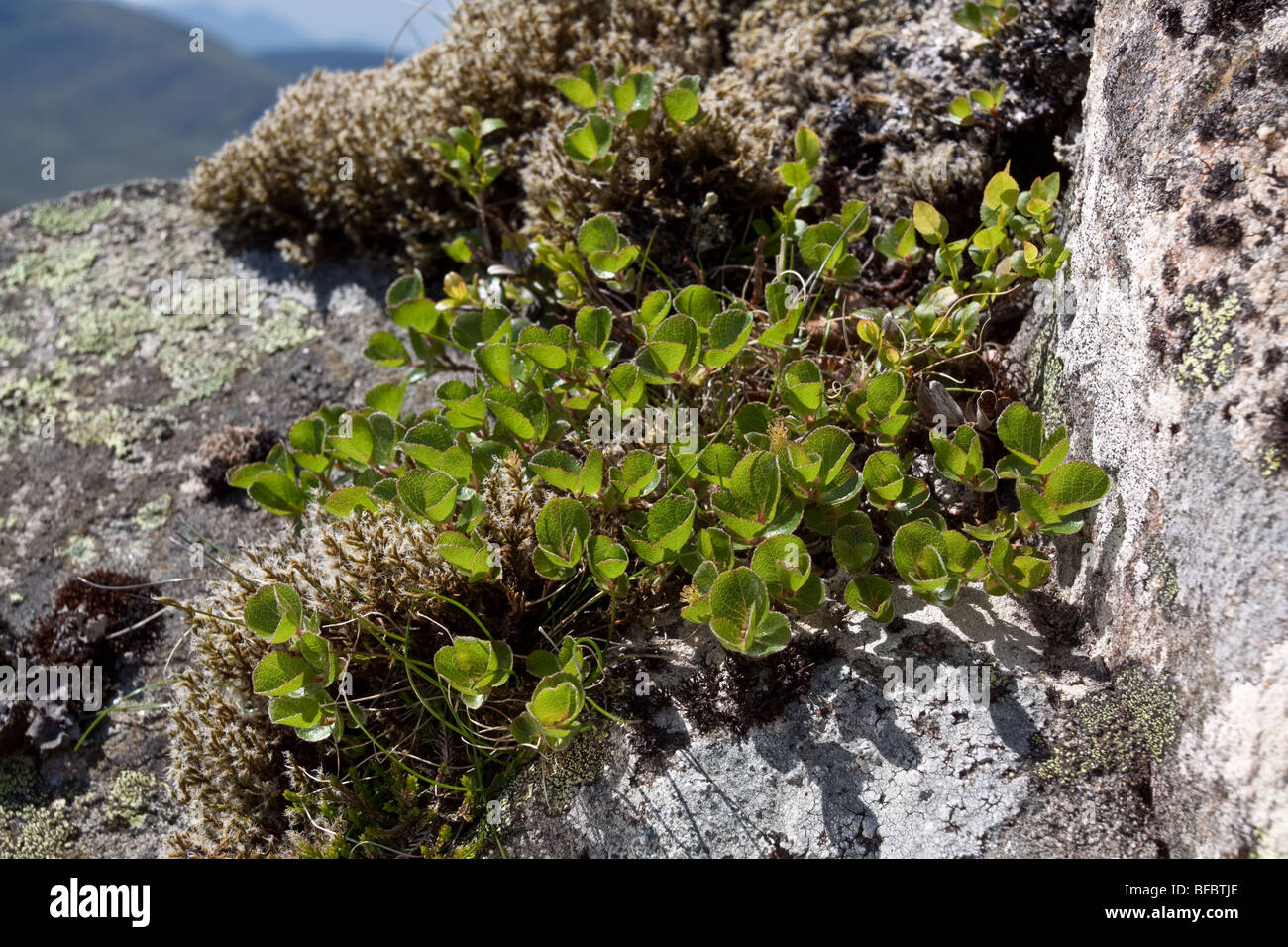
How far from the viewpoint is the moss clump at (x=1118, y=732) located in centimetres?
185

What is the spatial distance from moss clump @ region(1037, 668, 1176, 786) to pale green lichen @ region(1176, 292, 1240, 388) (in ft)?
2.27

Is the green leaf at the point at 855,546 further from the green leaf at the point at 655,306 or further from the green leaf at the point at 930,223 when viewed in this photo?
the green leaf at the point at 930,223

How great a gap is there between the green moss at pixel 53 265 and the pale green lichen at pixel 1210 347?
5124mm

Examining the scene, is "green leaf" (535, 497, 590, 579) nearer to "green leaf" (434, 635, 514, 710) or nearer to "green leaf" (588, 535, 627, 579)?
"green leaf" (588, 535, 627, 579)

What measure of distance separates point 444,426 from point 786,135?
6.84 ft

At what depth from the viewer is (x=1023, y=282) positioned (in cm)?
263

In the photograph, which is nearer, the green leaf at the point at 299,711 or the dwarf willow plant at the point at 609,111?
the green leaf at the point at 299,711

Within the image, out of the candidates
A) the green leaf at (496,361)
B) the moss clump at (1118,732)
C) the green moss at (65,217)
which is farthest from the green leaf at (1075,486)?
the green moss at (65,217)

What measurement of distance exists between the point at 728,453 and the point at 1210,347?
3.78 ft

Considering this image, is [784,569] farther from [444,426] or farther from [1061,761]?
[444,426]

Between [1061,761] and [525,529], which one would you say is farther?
[525,529]

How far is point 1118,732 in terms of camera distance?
193cm

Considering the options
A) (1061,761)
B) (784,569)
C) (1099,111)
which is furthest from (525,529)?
(1099,111)

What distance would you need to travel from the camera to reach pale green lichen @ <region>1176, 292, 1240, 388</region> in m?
1.88
